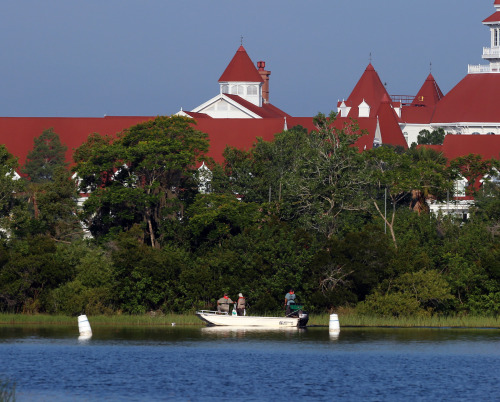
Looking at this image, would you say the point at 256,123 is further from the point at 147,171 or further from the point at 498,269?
the point at 498,269

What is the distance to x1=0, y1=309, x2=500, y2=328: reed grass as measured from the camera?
174 feet

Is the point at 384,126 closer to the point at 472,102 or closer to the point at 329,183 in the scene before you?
the point at 472,102

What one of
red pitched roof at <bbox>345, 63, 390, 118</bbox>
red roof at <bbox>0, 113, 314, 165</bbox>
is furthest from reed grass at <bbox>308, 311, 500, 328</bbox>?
red pitched roof at <bbox>345, 63, 390, 118</bbox>

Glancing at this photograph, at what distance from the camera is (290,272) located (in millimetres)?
54844

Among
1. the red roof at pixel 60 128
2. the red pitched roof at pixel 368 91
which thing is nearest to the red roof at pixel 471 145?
the red roof at pixel 60 128

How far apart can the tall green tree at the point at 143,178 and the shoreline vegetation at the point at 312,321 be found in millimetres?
7818

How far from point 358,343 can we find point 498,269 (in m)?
11.4

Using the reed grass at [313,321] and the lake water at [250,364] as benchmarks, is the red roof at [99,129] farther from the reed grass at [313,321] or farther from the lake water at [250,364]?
the lake water at [250,364]

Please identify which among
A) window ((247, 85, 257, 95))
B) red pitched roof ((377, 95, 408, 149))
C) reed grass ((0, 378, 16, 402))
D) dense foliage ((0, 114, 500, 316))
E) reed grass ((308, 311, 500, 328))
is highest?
window ((247, 85, 257, 95))

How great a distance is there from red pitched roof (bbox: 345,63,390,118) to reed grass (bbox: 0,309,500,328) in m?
80.9

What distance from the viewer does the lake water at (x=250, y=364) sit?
1387 inches

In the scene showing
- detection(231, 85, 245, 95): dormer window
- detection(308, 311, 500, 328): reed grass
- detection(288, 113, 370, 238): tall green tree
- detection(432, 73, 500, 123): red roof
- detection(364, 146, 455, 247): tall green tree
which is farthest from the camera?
detection(432, 73, 500, 123): red roof

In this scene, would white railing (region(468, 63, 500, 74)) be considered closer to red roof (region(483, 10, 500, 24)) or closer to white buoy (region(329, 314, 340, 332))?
red roof (region(483, 10, 500, 24))

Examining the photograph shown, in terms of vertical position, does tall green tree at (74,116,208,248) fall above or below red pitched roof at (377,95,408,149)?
below
